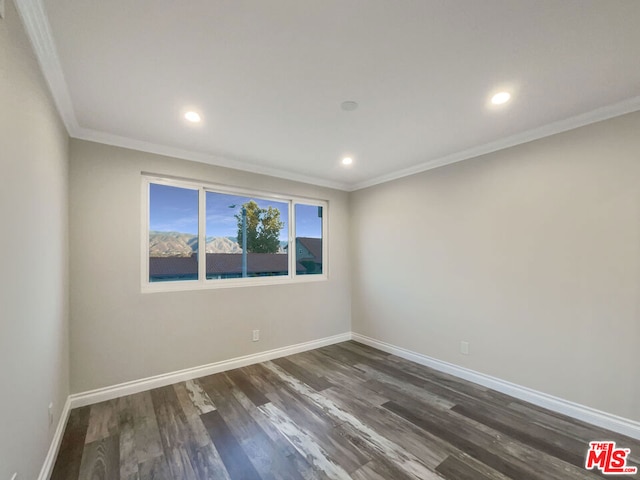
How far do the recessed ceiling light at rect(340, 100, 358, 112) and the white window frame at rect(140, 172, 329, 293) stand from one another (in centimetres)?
184

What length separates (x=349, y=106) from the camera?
2.16 meters

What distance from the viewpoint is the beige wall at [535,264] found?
2166 millimetres

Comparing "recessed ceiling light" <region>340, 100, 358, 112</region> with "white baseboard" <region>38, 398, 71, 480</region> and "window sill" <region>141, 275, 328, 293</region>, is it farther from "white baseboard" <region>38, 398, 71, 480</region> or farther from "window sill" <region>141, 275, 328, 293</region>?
"white baseboard" <region>38, 398, 71, 480</region>

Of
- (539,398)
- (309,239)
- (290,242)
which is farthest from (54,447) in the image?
(539,398)

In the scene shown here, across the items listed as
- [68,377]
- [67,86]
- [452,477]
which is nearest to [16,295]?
[67,86]

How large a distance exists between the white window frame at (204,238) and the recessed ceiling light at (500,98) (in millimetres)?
2600

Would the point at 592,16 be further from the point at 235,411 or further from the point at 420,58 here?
the point at 235,411

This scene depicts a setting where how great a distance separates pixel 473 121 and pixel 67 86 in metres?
3.14

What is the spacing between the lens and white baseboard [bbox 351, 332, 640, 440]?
2117 millimetres

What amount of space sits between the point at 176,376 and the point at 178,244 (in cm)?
142

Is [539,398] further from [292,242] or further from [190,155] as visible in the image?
[190,155]
